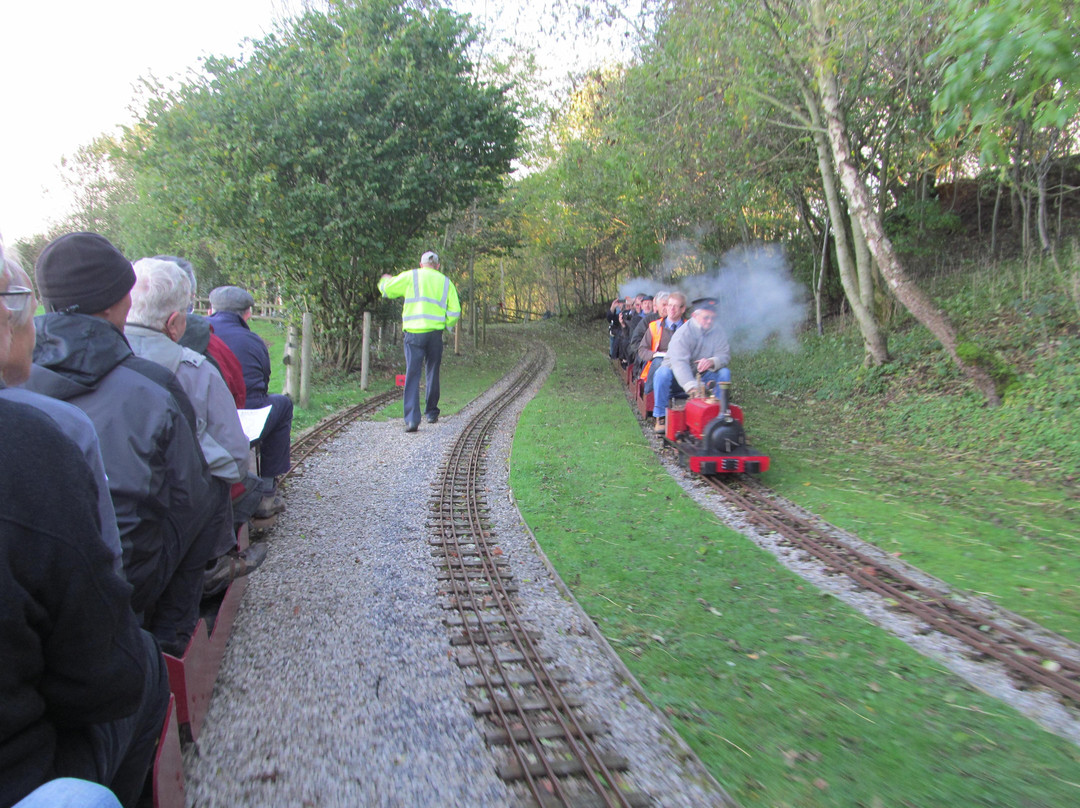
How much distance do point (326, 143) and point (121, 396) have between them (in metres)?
11.6

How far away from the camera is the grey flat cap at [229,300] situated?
496cm

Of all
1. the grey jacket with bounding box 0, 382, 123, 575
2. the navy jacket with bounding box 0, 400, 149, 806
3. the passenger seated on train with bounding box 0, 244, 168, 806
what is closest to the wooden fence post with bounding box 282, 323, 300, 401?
the grey jacket with bounding box 0, 382, 123, 575

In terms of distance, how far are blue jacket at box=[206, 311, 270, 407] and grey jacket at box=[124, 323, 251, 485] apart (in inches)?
64.1

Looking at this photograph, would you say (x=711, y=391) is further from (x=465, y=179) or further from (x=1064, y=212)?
(x=1064, y=212)

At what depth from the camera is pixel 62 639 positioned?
4.30ft

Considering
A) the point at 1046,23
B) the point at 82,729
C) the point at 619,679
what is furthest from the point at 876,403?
the point at 82,729

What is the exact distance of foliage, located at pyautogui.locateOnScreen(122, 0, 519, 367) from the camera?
12062mm

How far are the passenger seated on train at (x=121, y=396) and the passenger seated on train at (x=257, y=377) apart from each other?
2364mm

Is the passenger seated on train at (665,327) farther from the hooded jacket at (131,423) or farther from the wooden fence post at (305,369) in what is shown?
the hooded jacket at (131,423)

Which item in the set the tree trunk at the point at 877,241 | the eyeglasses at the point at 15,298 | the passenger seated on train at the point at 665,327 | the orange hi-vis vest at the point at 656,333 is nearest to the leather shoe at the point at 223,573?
the eyeglasses at the point at 15,298

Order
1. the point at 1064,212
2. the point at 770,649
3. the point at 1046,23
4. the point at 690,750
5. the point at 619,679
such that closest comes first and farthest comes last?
the point at 690,750
the point at 619,679
the point at 770,649
the point at 1046,23
the point at 1064,212

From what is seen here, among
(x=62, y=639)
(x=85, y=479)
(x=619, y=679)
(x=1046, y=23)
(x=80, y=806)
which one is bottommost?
(x=619, y=679)

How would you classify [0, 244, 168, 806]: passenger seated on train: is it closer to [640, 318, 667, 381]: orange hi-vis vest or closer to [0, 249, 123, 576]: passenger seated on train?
[0, 249, 123, 576]: passenger seated on train

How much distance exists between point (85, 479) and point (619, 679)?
266 cm
